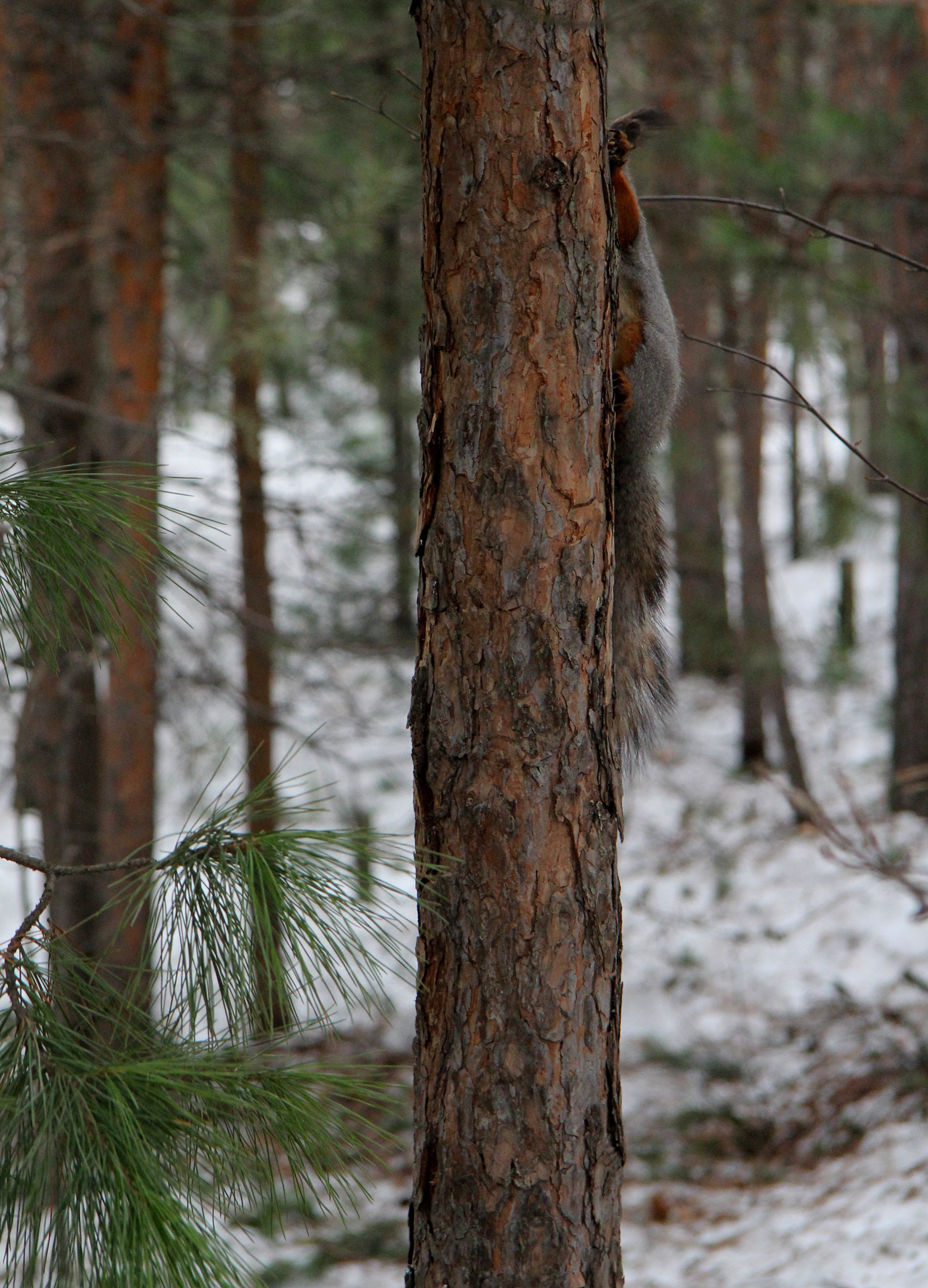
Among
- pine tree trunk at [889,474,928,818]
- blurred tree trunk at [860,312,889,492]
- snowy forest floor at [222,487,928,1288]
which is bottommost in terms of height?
snowy forest floor at [222,487,928,1288]

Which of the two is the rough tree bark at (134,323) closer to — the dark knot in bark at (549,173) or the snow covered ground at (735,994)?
the snow covered ground at (735,994)

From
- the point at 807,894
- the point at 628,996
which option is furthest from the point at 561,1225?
the point at 807,894

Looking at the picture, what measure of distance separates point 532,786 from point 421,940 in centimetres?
30

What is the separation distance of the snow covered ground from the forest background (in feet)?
0.13

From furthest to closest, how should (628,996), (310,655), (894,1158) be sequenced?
(628,996), (310,655), (894,1158)

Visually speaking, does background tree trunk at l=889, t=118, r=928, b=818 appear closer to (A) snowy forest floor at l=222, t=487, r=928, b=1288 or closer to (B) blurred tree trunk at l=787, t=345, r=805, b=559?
(A) snowy forest floor at l=222, t=487, r=928, b=1288

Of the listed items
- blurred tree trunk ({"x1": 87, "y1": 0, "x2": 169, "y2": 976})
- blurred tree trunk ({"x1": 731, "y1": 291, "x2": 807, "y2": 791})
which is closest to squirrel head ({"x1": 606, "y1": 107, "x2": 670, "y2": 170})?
blurred tree trunk ({"x1": 87, "y1": 0, "x2": 169, "y2": 976})

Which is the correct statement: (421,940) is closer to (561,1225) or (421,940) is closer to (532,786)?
(532,786)

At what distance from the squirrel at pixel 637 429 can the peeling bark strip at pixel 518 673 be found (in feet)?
0.61

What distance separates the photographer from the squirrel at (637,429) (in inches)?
74.2

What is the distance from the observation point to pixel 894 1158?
3748 millimetres

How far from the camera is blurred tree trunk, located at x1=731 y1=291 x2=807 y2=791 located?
7.30 metres

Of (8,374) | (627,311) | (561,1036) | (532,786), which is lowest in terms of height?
(561,1036)

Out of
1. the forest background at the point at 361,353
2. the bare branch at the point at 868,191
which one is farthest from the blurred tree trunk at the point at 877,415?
the bare branch at the point at 868,191
